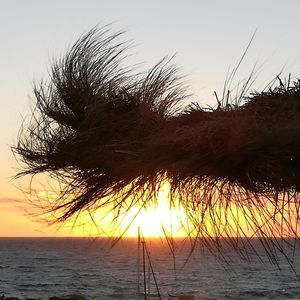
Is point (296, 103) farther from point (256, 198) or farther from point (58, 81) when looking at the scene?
point (58, 81)

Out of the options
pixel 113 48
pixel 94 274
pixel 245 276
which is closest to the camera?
pixel 113 48

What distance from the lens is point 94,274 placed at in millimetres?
71312

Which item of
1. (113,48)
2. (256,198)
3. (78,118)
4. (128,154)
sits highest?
(113,48)

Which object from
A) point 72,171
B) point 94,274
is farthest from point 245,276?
point 72,171

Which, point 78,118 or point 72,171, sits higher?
point 78,118

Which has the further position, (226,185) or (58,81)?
(58,81)

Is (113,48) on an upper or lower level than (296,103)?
upper

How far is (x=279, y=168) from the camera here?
2609 millimetres

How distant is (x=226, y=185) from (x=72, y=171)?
72 cm

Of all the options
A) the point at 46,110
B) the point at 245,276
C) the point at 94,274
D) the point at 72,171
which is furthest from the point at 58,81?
the point at 94,274

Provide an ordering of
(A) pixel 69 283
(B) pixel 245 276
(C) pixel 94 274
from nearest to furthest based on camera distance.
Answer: (A) pixel 69 283 < (B) pixel 245 276 < (C) pixel 94 274

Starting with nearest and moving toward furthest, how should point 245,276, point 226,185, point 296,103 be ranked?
1. point 296,103
2. point 226,185
3. point 245,276

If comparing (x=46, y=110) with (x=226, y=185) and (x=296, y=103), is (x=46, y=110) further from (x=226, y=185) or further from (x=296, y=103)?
(x=296, y=103)

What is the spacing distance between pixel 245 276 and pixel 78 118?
64.1 metres
